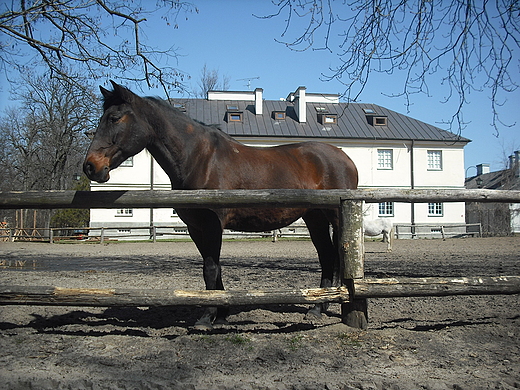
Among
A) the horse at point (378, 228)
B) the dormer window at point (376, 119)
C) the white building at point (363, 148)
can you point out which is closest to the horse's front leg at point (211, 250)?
the horse at point (378, 228)

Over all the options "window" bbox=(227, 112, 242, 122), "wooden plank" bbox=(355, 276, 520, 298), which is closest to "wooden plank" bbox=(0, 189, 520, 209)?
"wooden plank" bbox=(355, 276, 520, 298)

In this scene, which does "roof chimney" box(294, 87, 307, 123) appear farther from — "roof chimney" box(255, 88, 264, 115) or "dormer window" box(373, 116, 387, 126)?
"dormer window" box(373, 116, 387, 126)

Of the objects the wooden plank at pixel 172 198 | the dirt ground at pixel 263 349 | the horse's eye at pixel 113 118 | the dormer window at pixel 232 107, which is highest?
the dormer window at pixel 232 107

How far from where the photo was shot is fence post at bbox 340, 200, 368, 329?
3477mm

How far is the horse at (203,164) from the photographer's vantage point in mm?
3615

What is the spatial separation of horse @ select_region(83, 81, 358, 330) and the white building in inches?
1000

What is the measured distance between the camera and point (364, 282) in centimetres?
343

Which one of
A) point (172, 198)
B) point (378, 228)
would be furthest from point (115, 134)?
point (378, 228)

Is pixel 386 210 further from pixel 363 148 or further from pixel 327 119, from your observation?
pixel 327 119

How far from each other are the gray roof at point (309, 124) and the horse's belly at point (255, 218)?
26.6 m

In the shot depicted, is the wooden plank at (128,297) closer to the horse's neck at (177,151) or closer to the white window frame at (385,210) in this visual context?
the horse's neck at (177,151)

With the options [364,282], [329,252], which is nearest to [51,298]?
[364,282]

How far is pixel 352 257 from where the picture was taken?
11.4 feet

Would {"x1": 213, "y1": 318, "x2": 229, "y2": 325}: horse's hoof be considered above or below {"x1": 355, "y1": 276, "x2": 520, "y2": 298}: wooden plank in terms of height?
below
